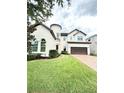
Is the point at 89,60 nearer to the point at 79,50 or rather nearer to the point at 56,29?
the point at 79,50

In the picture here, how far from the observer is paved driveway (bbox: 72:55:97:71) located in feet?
5.69

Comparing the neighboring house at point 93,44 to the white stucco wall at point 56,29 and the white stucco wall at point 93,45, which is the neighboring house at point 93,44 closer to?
the white stucco wall at point 93,45

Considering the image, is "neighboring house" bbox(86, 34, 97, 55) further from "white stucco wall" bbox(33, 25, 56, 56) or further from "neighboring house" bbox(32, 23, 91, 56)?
"white stucco wall" bbox(33, 25, 56, 56)

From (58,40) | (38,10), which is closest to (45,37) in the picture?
(58,40)

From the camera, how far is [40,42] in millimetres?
1796

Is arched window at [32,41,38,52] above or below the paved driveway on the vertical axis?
above

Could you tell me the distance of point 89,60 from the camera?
1764mm

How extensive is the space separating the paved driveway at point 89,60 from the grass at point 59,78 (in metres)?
0.03

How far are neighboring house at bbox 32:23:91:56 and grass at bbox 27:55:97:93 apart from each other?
89mm

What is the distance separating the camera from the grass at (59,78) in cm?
173

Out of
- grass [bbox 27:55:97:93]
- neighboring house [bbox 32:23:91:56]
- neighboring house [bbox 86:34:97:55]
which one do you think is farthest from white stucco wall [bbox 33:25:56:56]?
neighboring house [bbox 86:34:97:55]

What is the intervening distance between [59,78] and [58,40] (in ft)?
0.81
